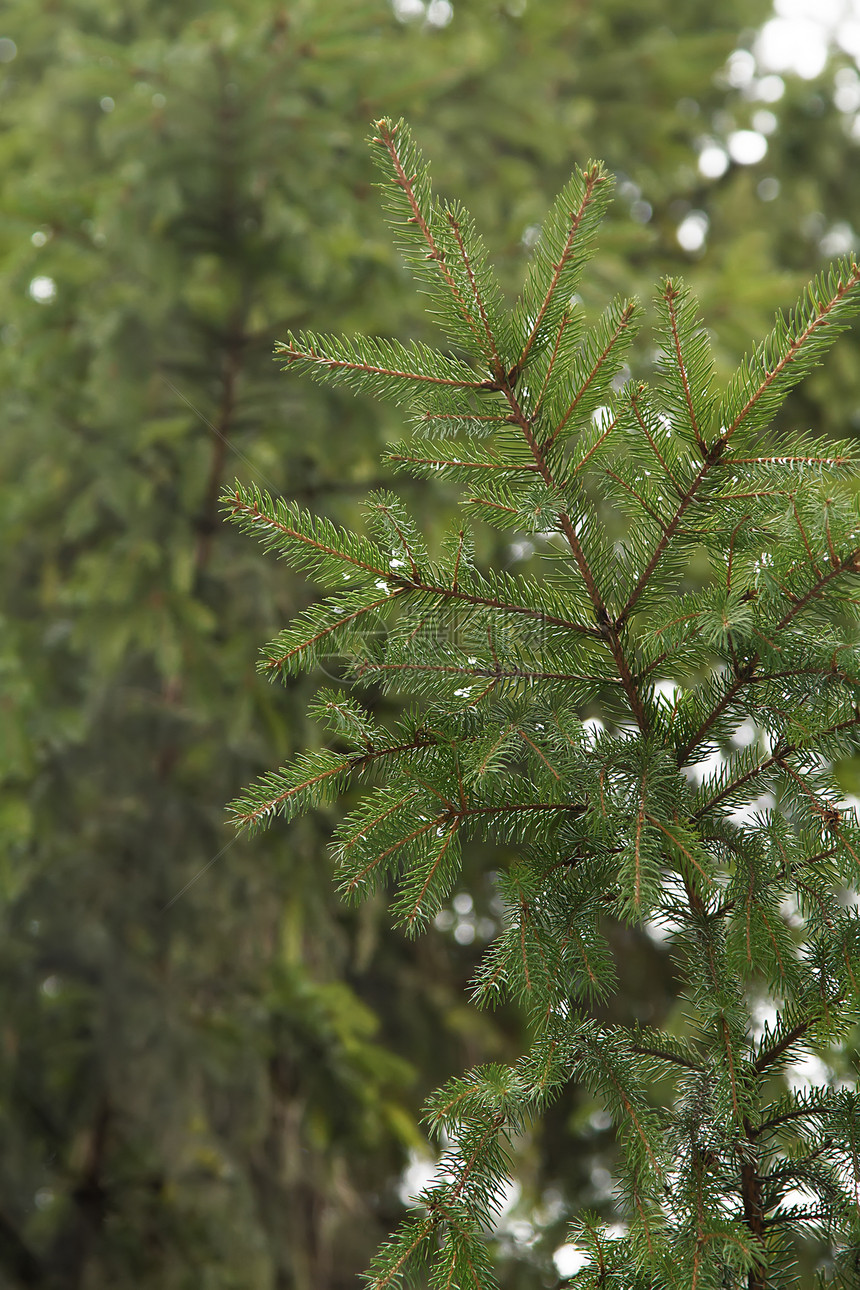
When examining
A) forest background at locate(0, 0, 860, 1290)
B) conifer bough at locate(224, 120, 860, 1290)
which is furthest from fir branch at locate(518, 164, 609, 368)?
forest background at locate(0, 0, 860, 1290)

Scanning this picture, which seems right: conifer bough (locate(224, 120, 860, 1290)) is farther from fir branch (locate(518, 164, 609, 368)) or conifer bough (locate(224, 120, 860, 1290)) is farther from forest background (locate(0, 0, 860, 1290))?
forest background (locate(0, 0, 860, 1290))

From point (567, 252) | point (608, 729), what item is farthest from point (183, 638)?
point (567, 252)

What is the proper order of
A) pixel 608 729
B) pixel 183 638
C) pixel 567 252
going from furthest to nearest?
pixel 183 638, pixel 608 729, pixel 567 252

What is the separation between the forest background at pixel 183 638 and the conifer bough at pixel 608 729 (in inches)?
91.7

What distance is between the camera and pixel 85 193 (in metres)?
3.83

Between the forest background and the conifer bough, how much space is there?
233 centimetres

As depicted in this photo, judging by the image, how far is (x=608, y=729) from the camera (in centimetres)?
141

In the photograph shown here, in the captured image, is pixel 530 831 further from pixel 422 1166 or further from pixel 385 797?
Result: pixel 422 1166

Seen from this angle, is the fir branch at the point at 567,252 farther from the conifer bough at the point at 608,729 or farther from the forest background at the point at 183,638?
the forest background at the point at 183,638

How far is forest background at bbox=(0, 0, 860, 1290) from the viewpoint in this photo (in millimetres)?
3637

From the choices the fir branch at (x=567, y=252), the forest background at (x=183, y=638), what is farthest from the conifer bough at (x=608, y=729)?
the forest background at (x=183, y=638)

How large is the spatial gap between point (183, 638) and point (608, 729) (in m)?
2.76

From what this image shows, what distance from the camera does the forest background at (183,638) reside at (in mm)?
3637

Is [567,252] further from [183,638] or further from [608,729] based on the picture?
[183,638]
